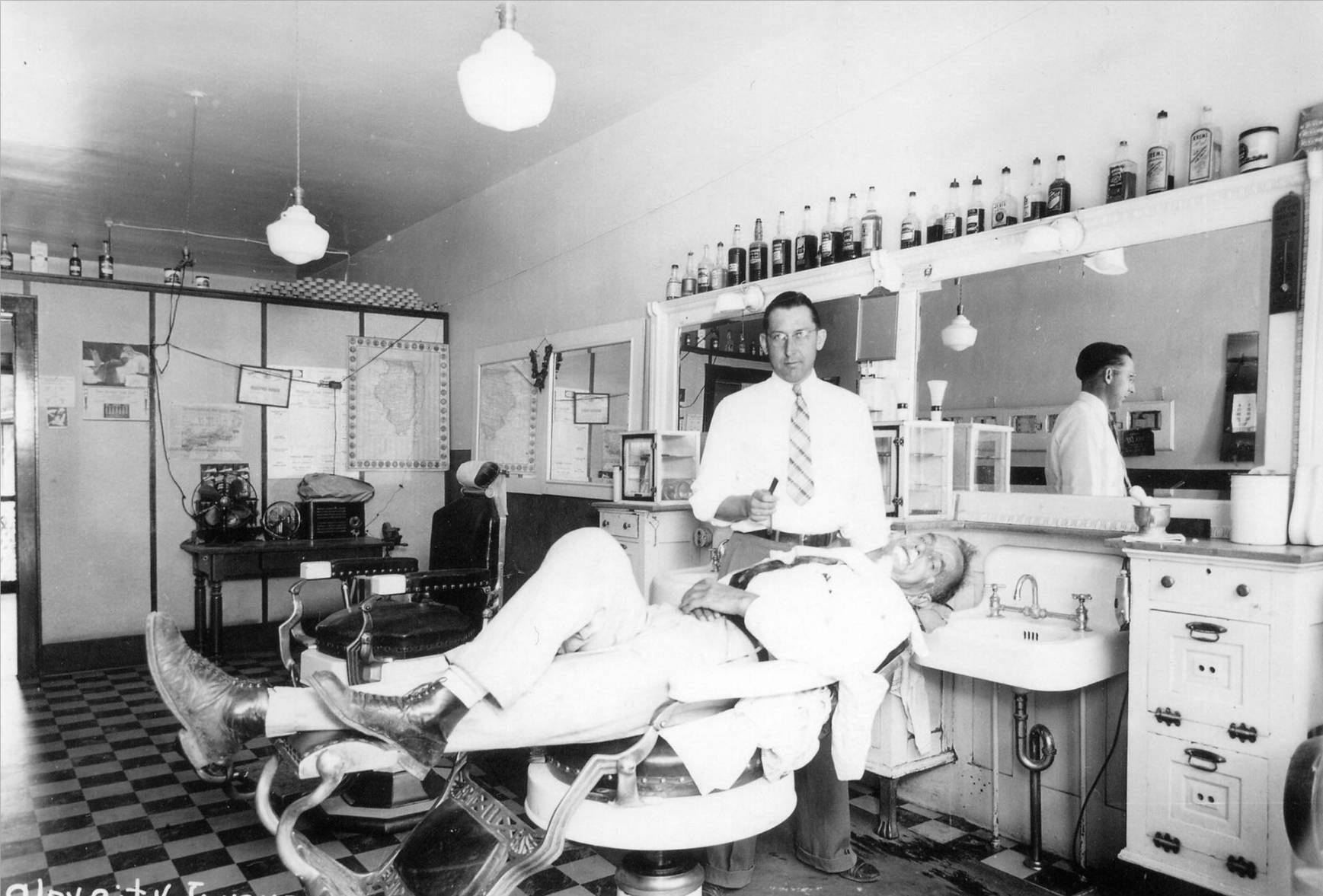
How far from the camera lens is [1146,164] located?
103 inches

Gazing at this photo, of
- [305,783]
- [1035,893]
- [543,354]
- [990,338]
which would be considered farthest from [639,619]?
[543,354]

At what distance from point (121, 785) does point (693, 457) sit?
269 centimetres

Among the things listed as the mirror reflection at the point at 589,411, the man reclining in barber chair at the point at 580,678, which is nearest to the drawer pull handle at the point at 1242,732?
the man reclining in barber chair at the point at 580,678

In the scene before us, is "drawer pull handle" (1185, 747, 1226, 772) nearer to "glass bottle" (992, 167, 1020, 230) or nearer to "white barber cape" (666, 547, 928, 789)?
"white barber cape" (666, 547, 928, 789)

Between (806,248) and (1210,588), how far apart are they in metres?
2.03

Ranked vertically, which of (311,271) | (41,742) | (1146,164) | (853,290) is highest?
(311,271)

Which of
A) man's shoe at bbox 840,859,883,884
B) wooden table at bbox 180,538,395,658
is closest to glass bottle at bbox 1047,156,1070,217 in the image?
man's shoe at bbox 840,859,883,884

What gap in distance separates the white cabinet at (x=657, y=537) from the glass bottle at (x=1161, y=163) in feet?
7.20

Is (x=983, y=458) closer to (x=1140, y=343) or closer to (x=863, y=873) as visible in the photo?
Answer: (x=1140, y=343)

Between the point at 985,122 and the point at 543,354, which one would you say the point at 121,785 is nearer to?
the point at 543,354

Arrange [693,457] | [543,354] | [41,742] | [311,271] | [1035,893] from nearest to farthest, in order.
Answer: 1. [1035,893]
2. [41,742]
3. [693,457]
4. [543,354]
5. [311,271]

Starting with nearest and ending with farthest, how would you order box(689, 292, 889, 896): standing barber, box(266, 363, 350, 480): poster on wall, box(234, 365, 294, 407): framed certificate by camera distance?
1. box(689, 292, 889, 896): standing barber
2. box(234, 365, 294, 407): framed certificate
3. box(266, 363, 350, 480): poster on wall

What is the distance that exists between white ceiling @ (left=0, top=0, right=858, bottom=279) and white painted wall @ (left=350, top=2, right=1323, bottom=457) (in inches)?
6.9

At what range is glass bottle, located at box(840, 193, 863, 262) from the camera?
11.4 feet
